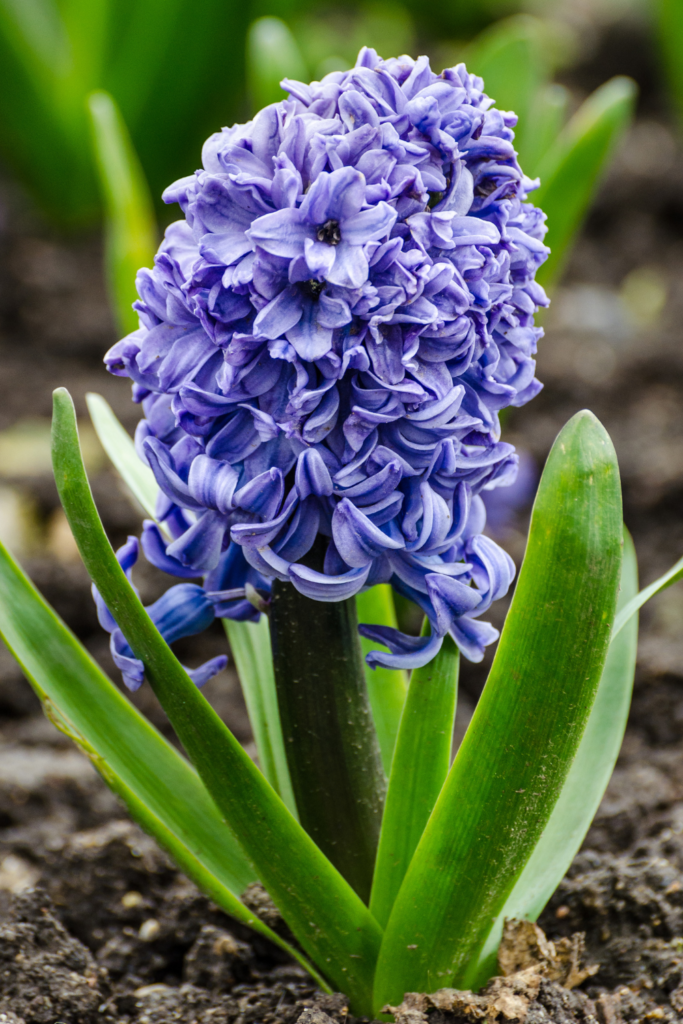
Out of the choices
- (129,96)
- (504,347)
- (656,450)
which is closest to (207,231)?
(504,347)

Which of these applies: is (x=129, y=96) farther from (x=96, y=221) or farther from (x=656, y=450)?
(x=656, y=450)

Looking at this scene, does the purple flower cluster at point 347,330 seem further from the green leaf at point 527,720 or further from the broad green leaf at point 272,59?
the broad green leaf at point 272,59

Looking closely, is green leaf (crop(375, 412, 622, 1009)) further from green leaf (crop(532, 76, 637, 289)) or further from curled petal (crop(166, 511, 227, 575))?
green leaf (crop(532, 76, 637, 289))

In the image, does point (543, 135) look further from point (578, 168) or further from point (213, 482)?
point (213, 482)

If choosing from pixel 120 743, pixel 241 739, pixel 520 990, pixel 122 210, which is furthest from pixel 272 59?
pixel 520 990

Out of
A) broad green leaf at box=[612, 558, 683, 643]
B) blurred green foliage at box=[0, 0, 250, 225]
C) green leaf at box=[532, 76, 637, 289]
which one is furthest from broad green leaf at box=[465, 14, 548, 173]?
blurred green foliage at box=[0, 0, 250, 225]

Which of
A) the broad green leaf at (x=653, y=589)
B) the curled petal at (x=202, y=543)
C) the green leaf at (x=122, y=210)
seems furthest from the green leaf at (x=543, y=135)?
the curled petal at (x=202, y=543)
